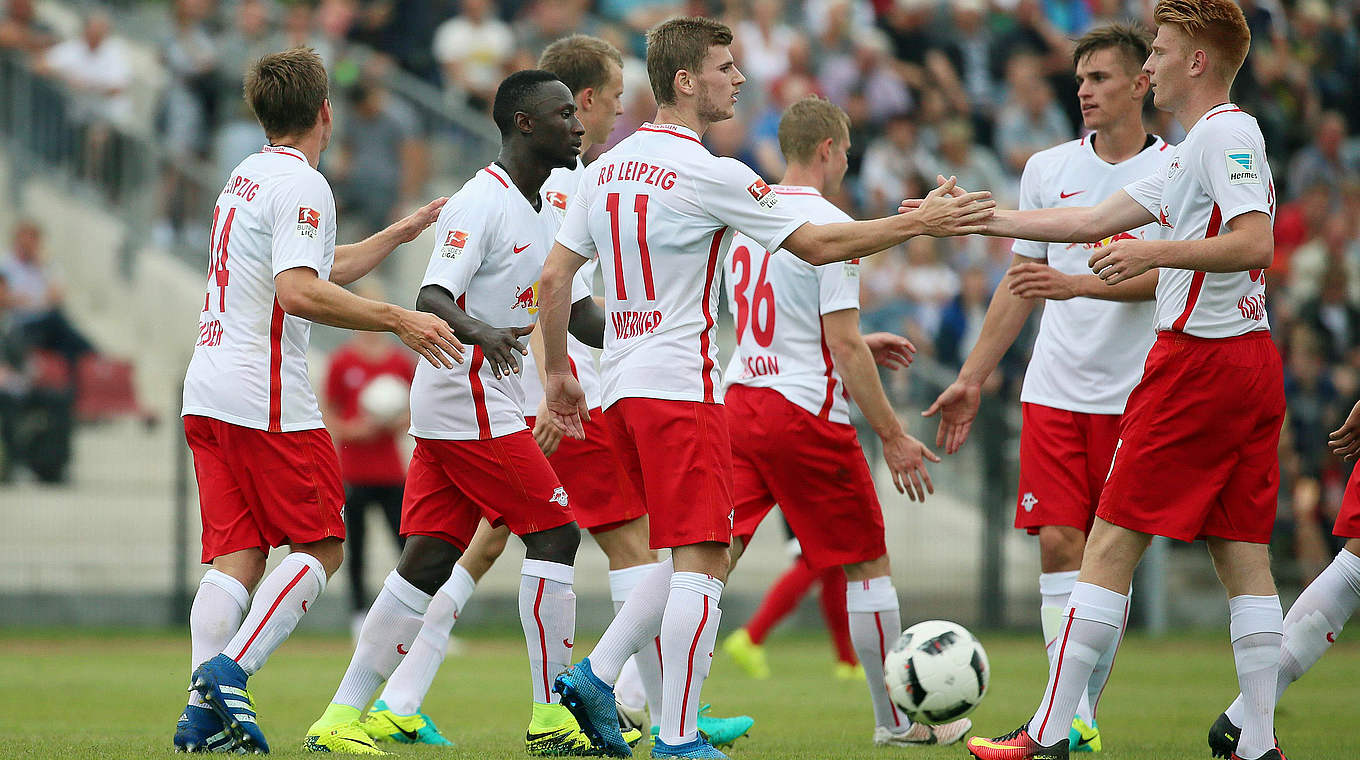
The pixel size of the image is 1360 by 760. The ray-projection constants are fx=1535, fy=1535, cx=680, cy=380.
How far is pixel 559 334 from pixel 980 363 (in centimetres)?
211

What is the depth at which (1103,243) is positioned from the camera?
716 cm

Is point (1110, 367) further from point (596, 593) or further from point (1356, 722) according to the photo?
point (596, 593)

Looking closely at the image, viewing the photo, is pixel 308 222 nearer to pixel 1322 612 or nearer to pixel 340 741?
pixel 340 741

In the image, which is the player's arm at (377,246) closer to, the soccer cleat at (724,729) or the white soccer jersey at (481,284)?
the white soccer jersey at (481,284)

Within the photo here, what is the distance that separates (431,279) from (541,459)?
2.84ft

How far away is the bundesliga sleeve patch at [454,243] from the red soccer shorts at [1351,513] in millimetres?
3801

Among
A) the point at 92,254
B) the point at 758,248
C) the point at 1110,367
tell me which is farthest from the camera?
the point at 92,254

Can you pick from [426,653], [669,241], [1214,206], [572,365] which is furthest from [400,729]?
[1214,206]

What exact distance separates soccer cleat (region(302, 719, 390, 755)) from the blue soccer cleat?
0.88m

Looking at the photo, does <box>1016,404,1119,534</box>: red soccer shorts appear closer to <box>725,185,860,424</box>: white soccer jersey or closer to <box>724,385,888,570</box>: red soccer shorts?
<box>724,385,888,570</box>: red soccer shorts

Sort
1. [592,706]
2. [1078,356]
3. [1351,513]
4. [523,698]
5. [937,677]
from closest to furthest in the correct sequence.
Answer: [592,706] < [1351,513] < [937,677] < [1078,356] < [523,698]

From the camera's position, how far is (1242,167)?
5.51m

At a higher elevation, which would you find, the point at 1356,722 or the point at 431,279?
the point at 431,279

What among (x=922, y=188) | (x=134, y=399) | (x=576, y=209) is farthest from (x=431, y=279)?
(x=922, y=188)
